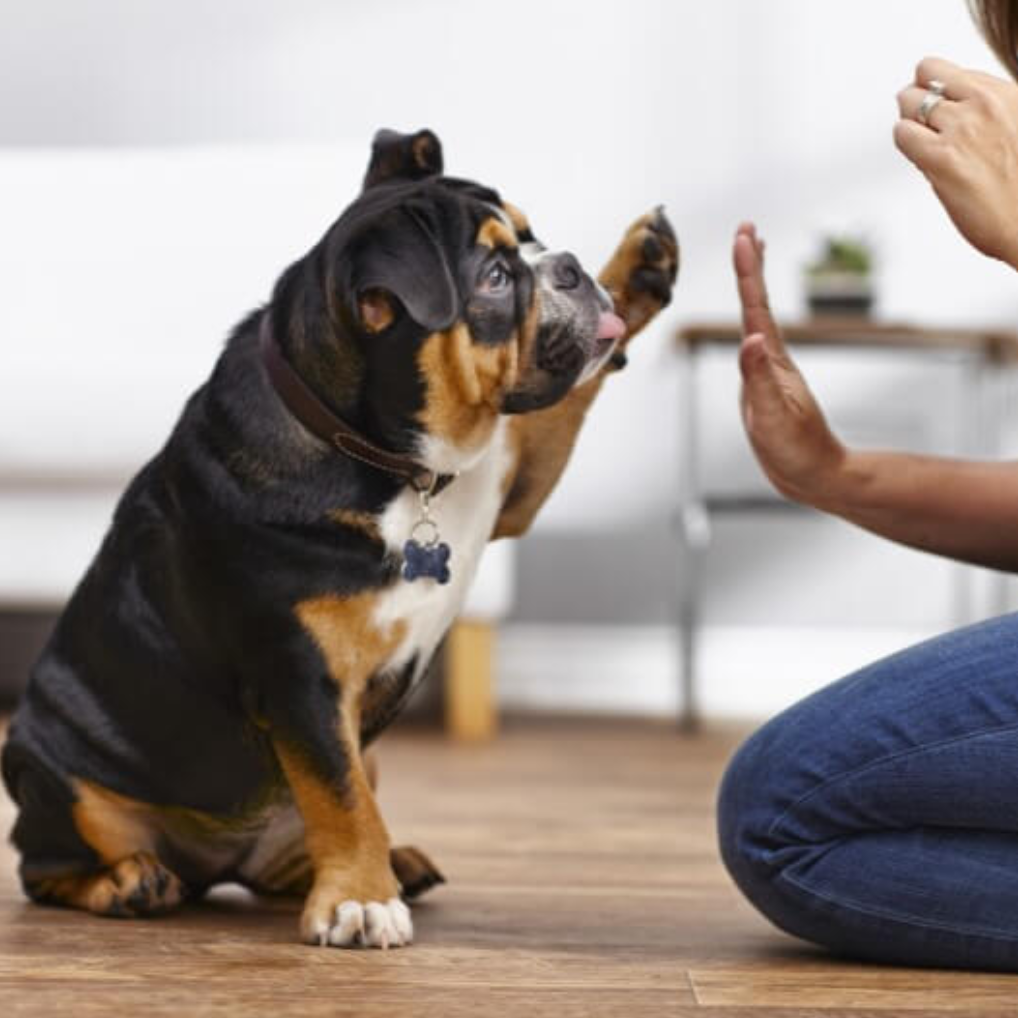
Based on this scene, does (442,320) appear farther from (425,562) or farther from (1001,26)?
(1001,26)

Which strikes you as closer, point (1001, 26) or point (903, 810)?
point (903, 810)

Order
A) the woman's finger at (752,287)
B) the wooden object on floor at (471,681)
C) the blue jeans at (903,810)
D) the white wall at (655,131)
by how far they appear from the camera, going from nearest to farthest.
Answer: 1. the blue jeans at (903,810)
2. the woman's finger at (752,287)
3. the wooden object on floor at (471,681)
4. the white wall at (655,131)

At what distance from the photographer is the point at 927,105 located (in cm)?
135

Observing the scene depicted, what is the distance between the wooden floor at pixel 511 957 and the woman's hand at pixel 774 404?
0.37m

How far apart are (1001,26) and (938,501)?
0.39 metres

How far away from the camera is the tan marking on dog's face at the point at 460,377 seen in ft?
4.41

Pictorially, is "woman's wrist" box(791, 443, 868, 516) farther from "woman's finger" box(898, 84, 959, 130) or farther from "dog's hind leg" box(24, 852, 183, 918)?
"dog's hind leg" box(24, 852, 183, 918)

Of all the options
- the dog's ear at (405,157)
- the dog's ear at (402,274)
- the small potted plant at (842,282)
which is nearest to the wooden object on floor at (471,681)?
→ the small potted plant at (842,282)

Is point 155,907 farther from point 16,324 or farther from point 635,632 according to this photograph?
point 635,632

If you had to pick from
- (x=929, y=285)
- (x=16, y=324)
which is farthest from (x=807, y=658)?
(x=16, y=324)

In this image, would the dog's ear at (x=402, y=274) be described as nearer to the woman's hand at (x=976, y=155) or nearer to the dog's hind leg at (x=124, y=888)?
the woman's hand at (x=976, y=155)

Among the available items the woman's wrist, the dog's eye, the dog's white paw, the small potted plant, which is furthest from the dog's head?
the small potted plant

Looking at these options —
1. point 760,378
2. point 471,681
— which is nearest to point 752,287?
point 760,378

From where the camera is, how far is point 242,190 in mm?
3393
